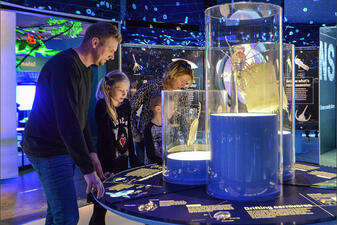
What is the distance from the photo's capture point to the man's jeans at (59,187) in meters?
1.54

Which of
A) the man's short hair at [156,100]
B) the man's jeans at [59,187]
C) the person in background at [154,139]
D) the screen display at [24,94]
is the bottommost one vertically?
the man's jeans at [59,187]

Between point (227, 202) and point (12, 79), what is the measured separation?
168 inches

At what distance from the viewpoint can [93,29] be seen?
5.26ft

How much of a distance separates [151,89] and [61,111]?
4.77ft

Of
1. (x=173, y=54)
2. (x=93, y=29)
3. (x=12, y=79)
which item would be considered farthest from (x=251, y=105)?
(x=12, y=79)

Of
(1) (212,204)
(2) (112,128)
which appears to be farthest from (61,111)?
(2) (112,128)

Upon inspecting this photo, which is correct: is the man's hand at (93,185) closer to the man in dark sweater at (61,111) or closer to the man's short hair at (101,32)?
the man in dark sweater at (61,111)

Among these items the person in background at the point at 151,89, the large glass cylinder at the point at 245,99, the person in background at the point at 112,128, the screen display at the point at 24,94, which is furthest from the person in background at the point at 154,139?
the screen display at the point at 24,94

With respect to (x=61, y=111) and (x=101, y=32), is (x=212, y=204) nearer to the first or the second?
(x=61, y=111)

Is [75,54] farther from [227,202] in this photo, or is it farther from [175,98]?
[227,202]

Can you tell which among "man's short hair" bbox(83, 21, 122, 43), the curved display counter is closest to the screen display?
"man's short hair" bbox(83, 21, 122, 43)

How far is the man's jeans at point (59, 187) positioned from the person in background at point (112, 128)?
702 mm

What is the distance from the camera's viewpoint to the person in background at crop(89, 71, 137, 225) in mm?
2322

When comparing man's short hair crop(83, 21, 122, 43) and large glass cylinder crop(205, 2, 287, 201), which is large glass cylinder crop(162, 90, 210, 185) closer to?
large glass cylinder crop(205, 2, 287, 201)
